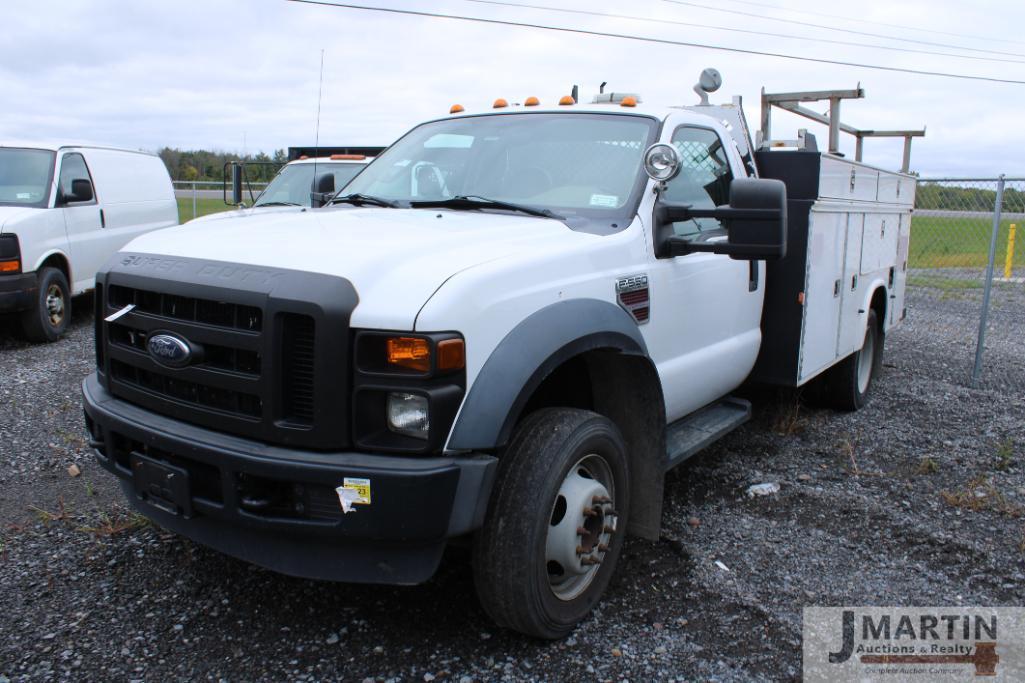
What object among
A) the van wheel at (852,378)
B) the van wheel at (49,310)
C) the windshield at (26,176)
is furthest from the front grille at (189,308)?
the windshield at (26,176)

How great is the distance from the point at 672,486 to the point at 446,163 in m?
2.14

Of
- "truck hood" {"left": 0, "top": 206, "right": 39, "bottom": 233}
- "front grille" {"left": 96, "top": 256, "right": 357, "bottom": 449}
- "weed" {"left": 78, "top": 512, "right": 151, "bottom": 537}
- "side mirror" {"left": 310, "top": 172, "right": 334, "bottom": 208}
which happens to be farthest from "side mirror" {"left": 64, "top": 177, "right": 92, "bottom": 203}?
"front grille" {"left": 96, "top": 256, "right": 357, "bottom": 449}

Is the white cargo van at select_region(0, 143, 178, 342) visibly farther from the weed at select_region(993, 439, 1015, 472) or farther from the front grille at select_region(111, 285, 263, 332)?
the weed at select_region(993, 439, 1015, 472)

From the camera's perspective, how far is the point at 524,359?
9.22ft

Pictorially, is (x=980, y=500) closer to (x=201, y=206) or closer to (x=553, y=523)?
(x=553, y=523)

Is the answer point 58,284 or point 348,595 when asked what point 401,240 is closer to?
point 348,595

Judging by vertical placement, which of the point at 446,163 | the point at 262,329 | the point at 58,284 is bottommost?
the point at 58,284

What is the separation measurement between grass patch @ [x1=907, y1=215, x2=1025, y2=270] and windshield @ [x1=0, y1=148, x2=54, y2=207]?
27.8ft

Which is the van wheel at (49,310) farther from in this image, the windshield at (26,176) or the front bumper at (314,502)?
the front bumper at (314,502)

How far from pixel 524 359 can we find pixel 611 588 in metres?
1.30

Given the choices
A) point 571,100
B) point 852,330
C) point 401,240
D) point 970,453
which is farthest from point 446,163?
point 970,453

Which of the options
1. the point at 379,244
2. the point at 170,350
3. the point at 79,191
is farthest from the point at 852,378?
the point at 79,191

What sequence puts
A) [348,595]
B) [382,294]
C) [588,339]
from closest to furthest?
[382,294], [588,339], [348,595]

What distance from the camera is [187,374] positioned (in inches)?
113
